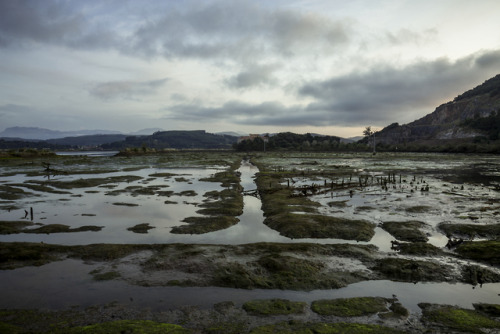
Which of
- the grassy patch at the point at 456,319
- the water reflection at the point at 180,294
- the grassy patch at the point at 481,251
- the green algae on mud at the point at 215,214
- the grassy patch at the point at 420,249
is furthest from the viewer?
the green algae on mud at the point at 215,214

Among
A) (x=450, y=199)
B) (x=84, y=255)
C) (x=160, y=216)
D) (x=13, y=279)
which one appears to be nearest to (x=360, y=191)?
(x=450, y=199)

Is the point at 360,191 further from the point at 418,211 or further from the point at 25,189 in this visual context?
the point at 25,189

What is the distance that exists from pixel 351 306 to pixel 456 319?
3.61 metres

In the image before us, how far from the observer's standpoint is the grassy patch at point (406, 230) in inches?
807

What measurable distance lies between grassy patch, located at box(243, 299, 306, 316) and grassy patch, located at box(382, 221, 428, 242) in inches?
497

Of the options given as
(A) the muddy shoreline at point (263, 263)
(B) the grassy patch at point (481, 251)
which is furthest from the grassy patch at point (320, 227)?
(B) the grassy patch at point (481, 251)

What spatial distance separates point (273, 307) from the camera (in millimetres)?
11570

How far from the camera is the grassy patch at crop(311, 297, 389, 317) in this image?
1112 cm

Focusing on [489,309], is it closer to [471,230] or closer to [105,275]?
[471,230]

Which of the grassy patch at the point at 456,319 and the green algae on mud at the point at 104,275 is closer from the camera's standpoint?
the grassy patch at the point at 456,319

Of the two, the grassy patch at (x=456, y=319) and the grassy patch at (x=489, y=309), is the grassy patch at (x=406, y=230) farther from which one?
the grassy patch at (x=456, y=319)

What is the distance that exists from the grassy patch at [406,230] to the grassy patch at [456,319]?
9749 mm

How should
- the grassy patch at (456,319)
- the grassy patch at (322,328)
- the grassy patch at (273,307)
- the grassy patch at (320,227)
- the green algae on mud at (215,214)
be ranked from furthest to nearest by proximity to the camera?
the green algae on mud at (215,214) → the grassy patch at (320,227) → the grassy patch at (273,307) → the grassy patch at (456,319) → the grassy patch at (322,328)

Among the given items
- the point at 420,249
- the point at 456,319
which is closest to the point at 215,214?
the point at 420,249
